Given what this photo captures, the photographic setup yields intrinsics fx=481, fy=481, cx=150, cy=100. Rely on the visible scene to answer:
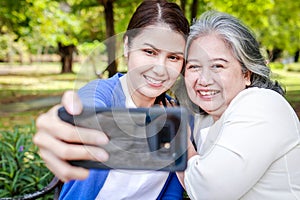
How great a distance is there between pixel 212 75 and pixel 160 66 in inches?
8.0

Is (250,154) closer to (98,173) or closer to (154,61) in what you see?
(154,61)

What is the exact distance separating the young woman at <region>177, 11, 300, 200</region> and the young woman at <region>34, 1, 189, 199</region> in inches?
Result: 2.9

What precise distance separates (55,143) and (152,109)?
183 mm

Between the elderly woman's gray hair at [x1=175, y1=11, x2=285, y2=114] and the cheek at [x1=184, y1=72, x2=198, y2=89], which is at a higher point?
the elderly woman's gray hair at [x1=175, y1=11, x2=285, y2=114]

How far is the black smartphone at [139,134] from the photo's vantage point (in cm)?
84

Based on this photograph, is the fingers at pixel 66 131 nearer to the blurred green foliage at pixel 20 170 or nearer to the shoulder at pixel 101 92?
the shoulder at pixel 101 92

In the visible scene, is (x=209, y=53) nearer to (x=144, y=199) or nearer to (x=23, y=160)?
(x=144, y=199)

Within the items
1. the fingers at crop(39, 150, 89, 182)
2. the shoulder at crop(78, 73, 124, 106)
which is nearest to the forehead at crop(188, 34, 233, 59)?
the shoulder at crop(78, 73, 124, 106)

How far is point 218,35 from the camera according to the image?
1.21 metres

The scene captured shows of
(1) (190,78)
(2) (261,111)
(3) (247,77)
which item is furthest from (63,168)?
(3) (247,77)

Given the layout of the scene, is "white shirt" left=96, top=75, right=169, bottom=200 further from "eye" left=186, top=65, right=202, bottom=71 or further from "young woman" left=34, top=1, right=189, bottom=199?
"eye" left=186, top=65, right=202, bottom=71

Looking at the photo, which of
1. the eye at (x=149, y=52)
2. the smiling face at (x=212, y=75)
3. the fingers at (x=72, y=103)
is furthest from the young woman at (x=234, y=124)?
the fingers at (x=72, y=103)

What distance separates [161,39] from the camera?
103cm

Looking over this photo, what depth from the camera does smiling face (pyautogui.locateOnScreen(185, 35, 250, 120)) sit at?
3.73ft
